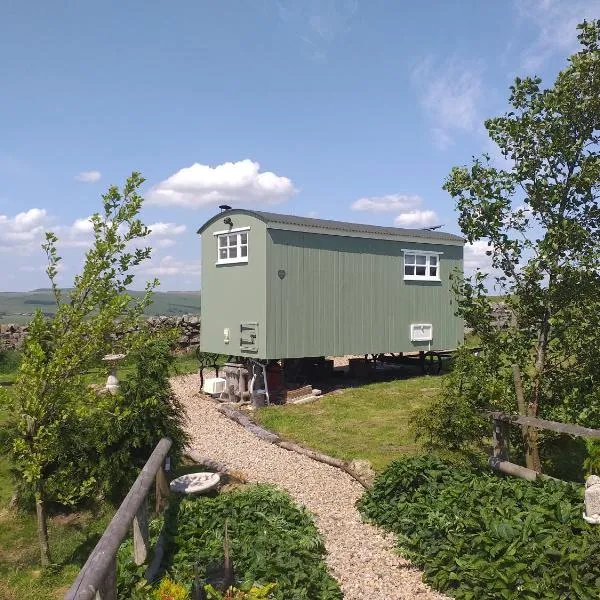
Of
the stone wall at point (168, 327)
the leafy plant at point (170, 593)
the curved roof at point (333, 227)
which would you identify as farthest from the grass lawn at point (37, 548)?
the stone wall at point (168, 327)

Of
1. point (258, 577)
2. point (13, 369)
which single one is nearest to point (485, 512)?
point (258, 577)

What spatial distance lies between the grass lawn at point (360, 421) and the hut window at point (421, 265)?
12.6 ft

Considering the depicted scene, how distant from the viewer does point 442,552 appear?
22.4 feet

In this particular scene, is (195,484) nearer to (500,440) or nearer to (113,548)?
(113,548)

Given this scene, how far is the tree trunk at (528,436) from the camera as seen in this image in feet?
28.5

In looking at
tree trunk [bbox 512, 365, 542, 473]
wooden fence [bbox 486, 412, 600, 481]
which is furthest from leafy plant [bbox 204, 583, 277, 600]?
tree trunk [bbox 512, 365, 542, 473]

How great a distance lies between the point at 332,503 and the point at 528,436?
10.6ft

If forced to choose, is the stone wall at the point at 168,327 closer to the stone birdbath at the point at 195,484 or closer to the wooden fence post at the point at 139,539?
the stone birdbath at the point at 195,484

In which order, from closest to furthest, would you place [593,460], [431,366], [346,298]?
[593,460], [346,298], [431,366]

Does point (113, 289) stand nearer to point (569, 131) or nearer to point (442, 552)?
point (442, 552)

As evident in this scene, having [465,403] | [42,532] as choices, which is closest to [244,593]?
[42,532]

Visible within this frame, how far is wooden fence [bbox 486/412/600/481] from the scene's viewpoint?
7.65 meters

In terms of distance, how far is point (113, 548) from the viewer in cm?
493

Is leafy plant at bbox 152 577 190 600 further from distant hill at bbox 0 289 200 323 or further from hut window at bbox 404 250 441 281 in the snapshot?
distant hill at bbox 0 289 200 323
